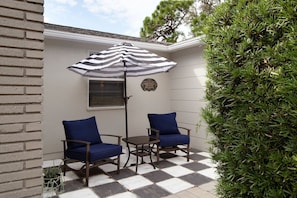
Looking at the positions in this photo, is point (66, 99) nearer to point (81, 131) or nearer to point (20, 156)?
point (81, 131)

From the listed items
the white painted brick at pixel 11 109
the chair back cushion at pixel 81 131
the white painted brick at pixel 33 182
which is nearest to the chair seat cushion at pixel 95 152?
the chair back cushion at pixel 81 131

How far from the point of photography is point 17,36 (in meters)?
1.45

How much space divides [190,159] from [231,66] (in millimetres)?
3900

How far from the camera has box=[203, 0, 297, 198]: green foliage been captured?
1.18 metres

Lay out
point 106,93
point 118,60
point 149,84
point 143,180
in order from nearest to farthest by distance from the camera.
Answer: point 143,180, point 118,60, point 106,93, point 149,84

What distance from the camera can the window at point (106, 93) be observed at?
567cm

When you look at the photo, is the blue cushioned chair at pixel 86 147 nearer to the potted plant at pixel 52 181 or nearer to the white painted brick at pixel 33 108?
the potted plant at pixel 52 181

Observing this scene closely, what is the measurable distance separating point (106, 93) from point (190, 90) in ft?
7.83

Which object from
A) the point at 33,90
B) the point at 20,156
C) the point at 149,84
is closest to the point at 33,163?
the point at 20,156

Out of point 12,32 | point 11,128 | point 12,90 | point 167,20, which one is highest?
point 167,20

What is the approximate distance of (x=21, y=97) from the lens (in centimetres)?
146

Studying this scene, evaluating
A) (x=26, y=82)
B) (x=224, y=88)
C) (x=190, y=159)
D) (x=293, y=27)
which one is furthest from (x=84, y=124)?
(x=293, y=27)

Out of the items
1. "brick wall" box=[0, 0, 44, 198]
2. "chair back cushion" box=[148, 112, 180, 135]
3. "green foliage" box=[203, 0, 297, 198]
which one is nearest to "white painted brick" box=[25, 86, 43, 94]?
"brick wall" box=[0, 0, 44, 198]

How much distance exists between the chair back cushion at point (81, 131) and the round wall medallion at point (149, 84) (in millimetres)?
2232
